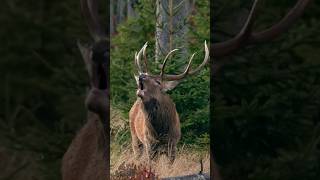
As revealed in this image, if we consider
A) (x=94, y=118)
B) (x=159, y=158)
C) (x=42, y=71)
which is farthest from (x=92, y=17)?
(x=42, y=71)

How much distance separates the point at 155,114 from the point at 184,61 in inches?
9.7

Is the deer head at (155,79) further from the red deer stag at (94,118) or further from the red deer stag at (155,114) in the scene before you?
the red deer stag at (94,118)

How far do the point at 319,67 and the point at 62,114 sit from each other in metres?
1.53

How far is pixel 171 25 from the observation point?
3873mm

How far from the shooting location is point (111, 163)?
371 centimetres

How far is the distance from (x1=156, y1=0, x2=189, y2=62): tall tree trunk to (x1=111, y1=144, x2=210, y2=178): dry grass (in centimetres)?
42

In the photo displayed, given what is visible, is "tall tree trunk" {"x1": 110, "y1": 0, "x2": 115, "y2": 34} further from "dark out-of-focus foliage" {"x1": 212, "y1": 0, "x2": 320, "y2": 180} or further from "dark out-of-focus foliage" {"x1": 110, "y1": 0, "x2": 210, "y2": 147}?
"dark out-of-focus foliage" {"x1": 212, "y1": 0, "x2": 320, "y2": 180}

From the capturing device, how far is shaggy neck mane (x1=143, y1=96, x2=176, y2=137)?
3826 millimetres

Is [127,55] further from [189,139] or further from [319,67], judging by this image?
[319,67]

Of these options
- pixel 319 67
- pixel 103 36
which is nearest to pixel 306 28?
pixel 319 67

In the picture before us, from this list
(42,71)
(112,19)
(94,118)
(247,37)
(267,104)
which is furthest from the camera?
(42,71)

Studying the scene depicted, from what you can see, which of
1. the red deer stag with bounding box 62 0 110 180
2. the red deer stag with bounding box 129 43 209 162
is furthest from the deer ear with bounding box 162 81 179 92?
the red deer stag with bounding box 62 0 110 180

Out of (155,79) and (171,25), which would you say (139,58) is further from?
(171,25)

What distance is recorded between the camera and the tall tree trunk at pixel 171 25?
3.83 meters
